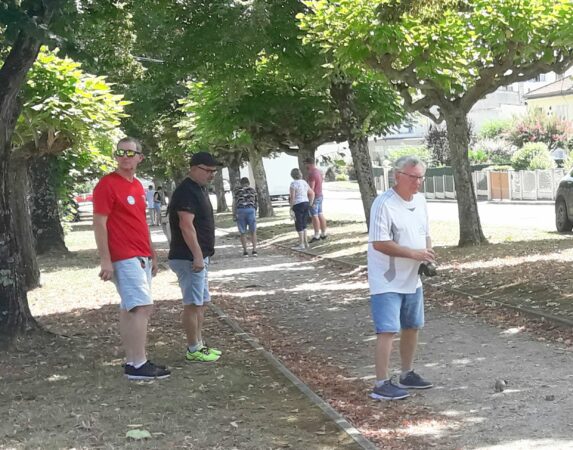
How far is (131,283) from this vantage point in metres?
6.91

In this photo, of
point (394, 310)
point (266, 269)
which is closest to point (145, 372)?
point (394, 310)

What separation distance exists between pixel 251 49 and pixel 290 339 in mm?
5077

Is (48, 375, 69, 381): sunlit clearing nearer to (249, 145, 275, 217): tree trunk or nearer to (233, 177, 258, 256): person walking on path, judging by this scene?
(233, 177, 258, 256): person walking on path

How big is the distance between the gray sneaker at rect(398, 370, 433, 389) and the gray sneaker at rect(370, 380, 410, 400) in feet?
0.76

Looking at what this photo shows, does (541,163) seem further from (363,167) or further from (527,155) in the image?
(363,167)

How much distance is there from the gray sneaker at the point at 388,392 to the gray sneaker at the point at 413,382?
23 cm

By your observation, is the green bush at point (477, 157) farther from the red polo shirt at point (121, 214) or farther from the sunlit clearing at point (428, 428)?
the sunlit clearing at point (428, 428)

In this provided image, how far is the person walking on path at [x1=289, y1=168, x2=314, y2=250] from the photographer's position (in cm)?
1966

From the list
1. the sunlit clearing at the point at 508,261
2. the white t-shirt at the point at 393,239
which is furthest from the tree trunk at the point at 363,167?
the white t-shirt at the point at 393,239

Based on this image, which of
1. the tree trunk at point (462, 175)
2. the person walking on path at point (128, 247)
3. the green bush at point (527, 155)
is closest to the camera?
the person walking on path at point (128, 247)

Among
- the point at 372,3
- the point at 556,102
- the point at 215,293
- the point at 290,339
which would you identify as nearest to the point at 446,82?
the point at 372,3

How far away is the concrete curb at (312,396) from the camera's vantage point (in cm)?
540

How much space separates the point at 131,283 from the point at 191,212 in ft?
3.48

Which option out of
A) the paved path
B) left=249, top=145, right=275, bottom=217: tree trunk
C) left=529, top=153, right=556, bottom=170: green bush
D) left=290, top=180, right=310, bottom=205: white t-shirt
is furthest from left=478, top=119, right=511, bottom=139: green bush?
the paved path
